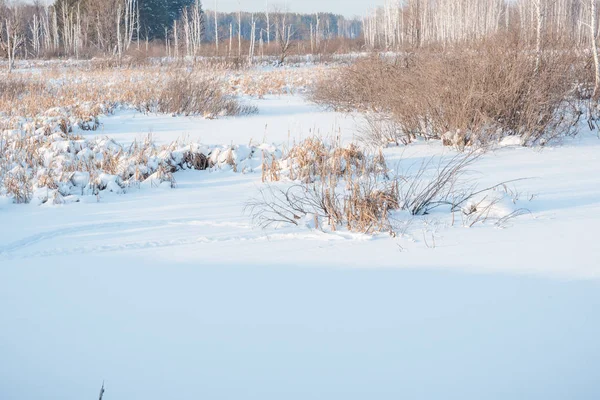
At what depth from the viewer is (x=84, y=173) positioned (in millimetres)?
5945

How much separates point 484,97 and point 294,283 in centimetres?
553

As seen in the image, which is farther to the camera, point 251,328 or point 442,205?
point 442,205

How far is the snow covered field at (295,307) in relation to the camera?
2268 mm

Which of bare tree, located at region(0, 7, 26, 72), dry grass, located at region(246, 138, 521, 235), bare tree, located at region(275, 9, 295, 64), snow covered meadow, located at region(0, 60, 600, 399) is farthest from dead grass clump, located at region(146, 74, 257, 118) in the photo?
bare tree, located at region(275, 9, 295, 64)

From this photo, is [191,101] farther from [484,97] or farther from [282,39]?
[282,39]

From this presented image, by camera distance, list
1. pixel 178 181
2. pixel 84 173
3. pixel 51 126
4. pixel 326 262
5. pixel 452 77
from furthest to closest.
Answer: pixel 51 126
pixel 452 77
pixel 178 181
pixel 84 173
pixel 326 262

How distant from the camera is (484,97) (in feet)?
25.5

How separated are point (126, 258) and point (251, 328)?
56.0 inches

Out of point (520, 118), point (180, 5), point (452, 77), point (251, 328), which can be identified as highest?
point (180, 5)

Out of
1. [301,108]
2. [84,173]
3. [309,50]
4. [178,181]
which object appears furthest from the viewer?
[309,50]

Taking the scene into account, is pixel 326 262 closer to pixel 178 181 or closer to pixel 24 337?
pixel 24 337

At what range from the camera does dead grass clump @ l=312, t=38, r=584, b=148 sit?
788 centimetres

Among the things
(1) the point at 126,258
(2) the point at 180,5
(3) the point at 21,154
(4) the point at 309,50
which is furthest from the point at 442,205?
(2) the point at 180,5

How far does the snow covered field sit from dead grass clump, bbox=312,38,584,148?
312cm
